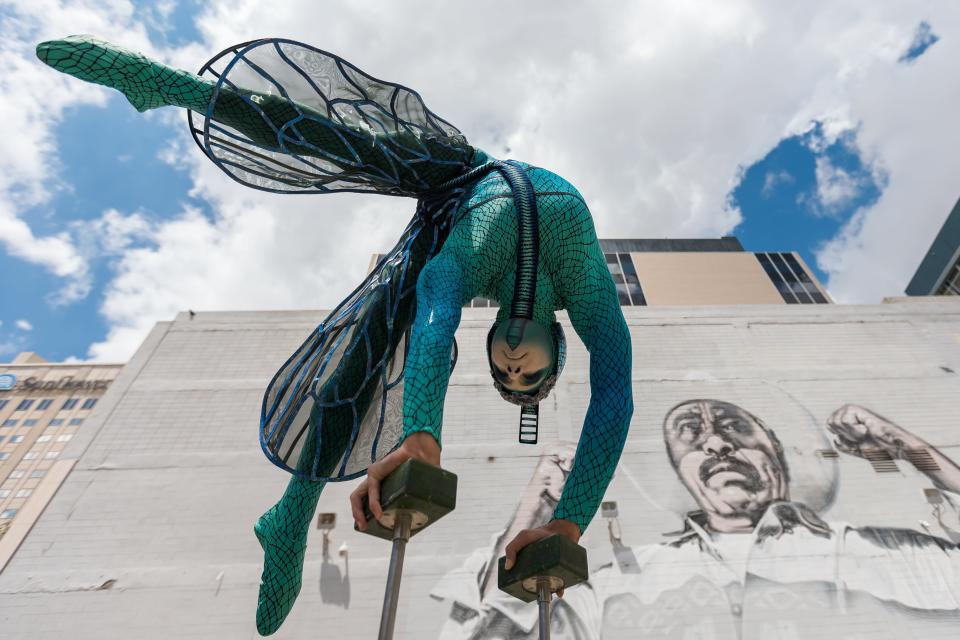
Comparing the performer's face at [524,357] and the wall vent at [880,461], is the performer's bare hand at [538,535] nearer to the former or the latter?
the performer's face at [524,357]

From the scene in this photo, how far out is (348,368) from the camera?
2.83 metres

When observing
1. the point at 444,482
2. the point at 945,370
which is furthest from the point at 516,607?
the point at 945,370

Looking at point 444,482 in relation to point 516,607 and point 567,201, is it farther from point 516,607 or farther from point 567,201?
point 516,607

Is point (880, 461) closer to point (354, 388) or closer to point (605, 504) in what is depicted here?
point (605, 504)

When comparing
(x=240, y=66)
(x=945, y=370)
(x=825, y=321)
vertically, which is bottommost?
(x=240, y=66)

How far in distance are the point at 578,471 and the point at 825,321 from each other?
12.0 m

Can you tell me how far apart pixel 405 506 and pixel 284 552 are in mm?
1439

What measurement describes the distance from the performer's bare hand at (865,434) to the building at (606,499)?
44mm

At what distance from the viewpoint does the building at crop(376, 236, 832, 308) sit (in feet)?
80.6

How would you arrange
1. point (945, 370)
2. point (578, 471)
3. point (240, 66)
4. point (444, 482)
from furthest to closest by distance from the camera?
point (945, 370)
point (240, 66)
point (578, 471)
point (444, 482)

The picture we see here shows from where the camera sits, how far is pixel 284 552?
9.05ft

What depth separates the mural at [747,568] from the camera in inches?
302

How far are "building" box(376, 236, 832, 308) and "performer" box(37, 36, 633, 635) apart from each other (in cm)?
2132

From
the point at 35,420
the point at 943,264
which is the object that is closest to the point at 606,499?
the point at 943,264
